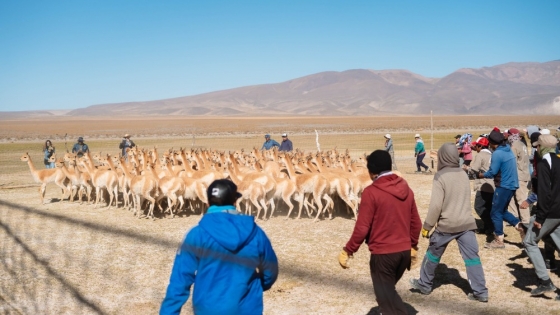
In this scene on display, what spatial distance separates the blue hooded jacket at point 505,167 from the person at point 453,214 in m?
2.26

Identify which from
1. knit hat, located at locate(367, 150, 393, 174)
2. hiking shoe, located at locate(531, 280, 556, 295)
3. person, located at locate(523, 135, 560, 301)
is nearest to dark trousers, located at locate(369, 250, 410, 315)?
knit hat, located at locate(367, 150, 393, 174)

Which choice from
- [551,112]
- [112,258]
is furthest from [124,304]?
[551,112]

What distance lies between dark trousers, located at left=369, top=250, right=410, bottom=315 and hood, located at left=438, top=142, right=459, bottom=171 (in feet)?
6.20

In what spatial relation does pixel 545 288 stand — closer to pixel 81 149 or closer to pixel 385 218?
pixel 385 218

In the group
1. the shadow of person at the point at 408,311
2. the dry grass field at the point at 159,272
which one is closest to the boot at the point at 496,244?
the dry grass field at the point at 159,272

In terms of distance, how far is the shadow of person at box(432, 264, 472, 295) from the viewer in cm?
781

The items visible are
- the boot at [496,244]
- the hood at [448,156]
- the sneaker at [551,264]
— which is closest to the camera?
the hood at [448,156]

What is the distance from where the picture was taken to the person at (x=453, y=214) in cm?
667

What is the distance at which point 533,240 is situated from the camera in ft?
22.8

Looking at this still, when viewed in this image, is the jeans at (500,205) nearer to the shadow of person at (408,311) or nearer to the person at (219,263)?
the shadow of person at (408,311)

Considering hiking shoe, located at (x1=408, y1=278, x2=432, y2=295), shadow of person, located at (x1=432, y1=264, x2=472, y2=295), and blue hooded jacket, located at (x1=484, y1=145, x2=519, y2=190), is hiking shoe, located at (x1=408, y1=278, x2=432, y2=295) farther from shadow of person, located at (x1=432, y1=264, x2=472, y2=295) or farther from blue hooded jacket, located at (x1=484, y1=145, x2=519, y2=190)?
blue hooded jacket, located at (x1=484, y1=145, x2=519, y2=190)

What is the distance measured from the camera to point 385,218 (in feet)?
17.4

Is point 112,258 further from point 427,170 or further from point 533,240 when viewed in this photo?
point 427,170

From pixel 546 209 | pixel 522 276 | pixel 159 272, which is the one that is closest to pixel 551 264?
pixel 522 276
